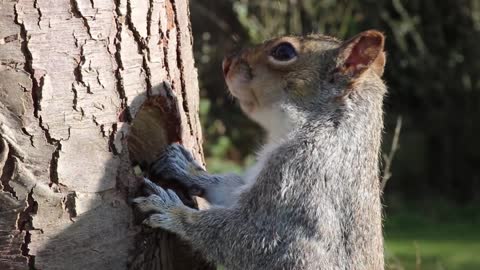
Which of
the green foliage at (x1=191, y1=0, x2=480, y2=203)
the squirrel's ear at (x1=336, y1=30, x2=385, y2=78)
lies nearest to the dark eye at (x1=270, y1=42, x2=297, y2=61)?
the squirrel's ear at (x1=336, y1=30, x2=385, y2=78)

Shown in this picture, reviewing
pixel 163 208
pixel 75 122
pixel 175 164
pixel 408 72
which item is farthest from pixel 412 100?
pixel 75 122

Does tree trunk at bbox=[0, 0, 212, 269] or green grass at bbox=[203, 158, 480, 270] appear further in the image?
green grass at bbox=[203, 158, 480, 270]

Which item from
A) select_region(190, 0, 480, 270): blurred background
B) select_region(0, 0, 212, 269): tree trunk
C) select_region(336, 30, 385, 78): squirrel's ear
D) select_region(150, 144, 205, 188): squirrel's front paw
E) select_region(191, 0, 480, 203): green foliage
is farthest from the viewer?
select_region(191, 0, 480, 203): green foliage

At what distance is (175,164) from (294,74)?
50 cm

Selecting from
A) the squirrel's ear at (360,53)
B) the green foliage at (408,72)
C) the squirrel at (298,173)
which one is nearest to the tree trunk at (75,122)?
the squirrel at (298,173)

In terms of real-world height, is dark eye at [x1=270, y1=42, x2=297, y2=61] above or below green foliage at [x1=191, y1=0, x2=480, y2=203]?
below

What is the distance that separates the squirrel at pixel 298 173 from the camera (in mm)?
2857

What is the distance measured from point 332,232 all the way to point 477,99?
673 cm

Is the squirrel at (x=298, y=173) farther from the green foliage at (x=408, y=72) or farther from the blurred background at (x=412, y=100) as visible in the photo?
the green foliage at (x=408, y=72)

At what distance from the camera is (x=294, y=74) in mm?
3115

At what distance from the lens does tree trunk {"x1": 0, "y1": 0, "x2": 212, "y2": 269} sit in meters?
2.54

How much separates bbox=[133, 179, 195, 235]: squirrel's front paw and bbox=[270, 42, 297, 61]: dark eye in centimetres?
58

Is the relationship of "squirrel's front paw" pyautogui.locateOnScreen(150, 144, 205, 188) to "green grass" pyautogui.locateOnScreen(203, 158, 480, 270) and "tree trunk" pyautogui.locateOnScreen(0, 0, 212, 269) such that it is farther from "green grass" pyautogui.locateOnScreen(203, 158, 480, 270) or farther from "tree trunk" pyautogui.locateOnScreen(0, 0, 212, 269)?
"green grass" pyautogui.locateOnScreen(203, 158, 480, 270)

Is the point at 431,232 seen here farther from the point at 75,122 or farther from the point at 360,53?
the point at 75,122
